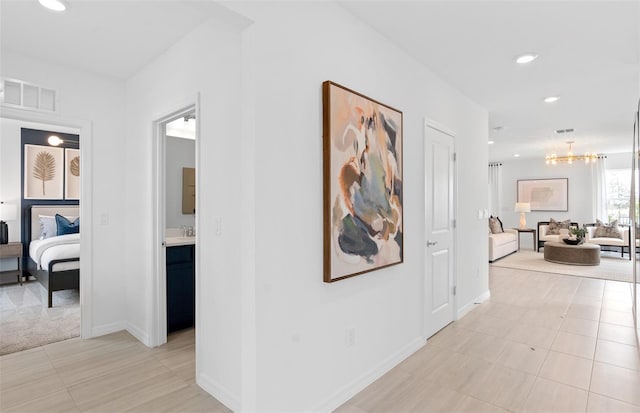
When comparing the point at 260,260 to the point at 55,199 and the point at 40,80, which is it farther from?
the point at 55,199

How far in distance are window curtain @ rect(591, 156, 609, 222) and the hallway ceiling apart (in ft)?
16.0

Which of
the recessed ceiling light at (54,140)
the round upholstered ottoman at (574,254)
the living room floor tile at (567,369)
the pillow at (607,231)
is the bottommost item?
the living room floor tile at (567,369)

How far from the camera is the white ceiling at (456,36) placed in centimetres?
222

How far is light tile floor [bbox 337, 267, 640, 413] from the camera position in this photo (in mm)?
2148

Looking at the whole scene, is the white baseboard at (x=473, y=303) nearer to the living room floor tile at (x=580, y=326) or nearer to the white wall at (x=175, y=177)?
the living room floor tile at (x=580, y=326)

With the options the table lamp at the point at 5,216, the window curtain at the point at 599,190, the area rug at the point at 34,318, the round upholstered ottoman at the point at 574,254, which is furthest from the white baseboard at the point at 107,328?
the window curtain at the point at 599,190

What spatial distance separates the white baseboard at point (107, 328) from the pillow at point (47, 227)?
10.9 feet

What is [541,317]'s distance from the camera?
375cm

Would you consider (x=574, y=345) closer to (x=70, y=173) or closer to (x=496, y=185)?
(x=70, y=173)

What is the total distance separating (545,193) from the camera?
953cm

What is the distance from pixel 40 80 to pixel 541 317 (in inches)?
212

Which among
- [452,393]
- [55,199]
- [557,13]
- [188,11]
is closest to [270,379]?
[452,393]

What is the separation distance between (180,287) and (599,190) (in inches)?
400

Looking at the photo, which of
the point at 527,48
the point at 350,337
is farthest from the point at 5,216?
→ the point at 527,48
